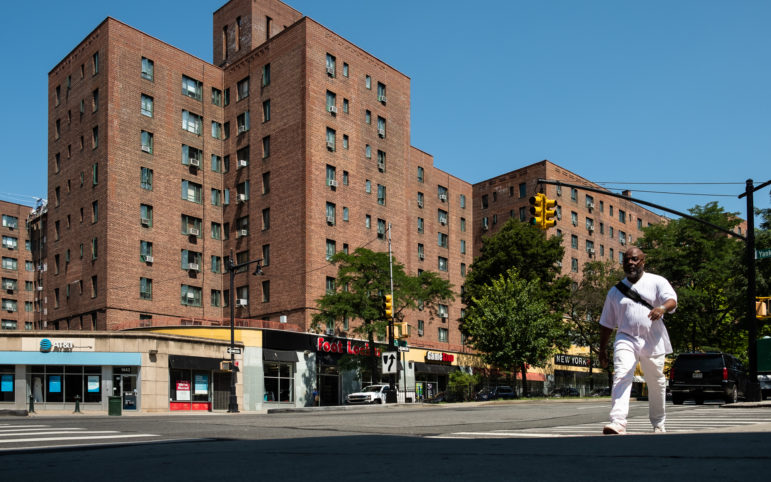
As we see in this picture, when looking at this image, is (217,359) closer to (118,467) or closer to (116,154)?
(116,154)

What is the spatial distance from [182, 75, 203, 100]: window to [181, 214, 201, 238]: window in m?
9.35

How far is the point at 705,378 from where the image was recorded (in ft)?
78.6

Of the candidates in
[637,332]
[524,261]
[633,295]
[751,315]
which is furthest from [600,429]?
[524,261]

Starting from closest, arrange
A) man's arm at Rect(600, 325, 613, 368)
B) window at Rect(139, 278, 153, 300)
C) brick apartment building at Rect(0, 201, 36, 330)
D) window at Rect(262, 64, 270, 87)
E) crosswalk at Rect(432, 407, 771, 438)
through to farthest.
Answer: man's arm at Rect(600, 325, 613, 368) < crosswalk at Rect(432, 407, 771, 438) < window at Rect(139, 278, 153, 300) < window at Rect(262, 64, 270, 87) < brick apartment building at Rect(0, 201, 36, 330)

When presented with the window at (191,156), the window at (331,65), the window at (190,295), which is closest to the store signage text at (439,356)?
the window at (190,295)

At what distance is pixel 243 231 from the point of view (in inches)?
2264

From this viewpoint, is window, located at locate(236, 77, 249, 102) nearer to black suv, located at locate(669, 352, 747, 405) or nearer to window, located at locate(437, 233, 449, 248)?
window, located at locate(437, 233, 449, 248)

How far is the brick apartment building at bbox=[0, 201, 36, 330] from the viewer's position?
9838 cm

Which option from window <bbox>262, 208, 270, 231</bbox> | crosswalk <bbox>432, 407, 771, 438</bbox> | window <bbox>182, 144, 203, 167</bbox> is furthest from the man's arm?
window <bbox>182, 144, 203, 167</bbox>

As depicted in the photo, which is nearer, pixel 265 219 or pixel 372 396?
pixel 372 396

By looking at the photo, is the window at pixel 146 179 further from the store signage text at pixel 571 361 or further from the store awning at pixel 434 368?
the store signage text at pixel 571 361

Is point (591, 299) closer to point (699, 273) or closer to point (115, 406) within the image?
point (699, 273)

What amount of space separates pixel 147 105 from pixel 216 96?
7.43 m

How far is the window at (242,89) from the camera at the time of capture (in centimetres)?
5931
